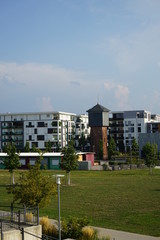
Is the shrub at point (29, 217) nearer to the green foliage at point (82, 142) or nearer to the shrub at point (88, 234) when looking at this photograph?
the shrub at point (88, 234)

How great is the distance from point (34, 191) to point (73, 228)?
134 inches

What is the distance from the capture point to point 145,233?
20656mm

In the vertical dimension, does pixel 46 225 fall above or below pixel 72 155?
below

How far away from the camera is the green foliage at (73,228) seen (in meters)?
19.2

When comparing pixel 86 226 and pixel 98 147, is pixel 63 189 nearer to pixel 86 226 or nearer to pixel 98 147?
pixel 86 226

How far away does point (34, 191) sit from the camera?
70.9 ft

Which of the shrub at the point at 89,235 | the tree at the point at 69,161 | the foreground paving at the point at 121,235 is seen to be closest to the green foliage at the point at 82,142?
the tree at the point at 69,161

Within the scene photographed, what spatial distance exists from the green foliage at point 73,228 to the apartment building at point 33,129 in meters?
83.0

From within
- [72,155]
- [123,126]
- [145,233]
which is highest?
[123,126]

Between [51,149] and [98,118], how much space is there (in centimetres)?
1429

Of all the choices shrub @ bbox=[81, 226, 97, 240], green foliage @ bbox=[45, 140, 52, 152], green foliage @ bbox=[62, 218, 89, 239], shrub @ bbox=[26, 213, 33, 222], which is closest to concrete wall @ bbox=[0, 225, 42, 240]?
green foliage @ bbox=[62, 218, 89, 239]

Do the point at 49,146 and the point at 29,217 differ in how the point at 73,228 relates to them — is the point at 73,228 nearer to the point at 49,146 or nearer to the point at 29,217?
the point at 29,217

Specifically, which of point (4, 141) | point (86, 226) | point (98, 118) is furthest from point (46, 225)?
point (4, 141)

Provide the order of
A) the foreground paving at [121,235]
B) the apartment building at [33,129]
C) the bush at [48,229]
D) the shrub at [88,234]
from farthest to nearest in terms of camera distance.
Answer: the apartment building at [33,129] → the bush at [48,229] → the foreground paving at [121,235] → the shrub at [88,234]
